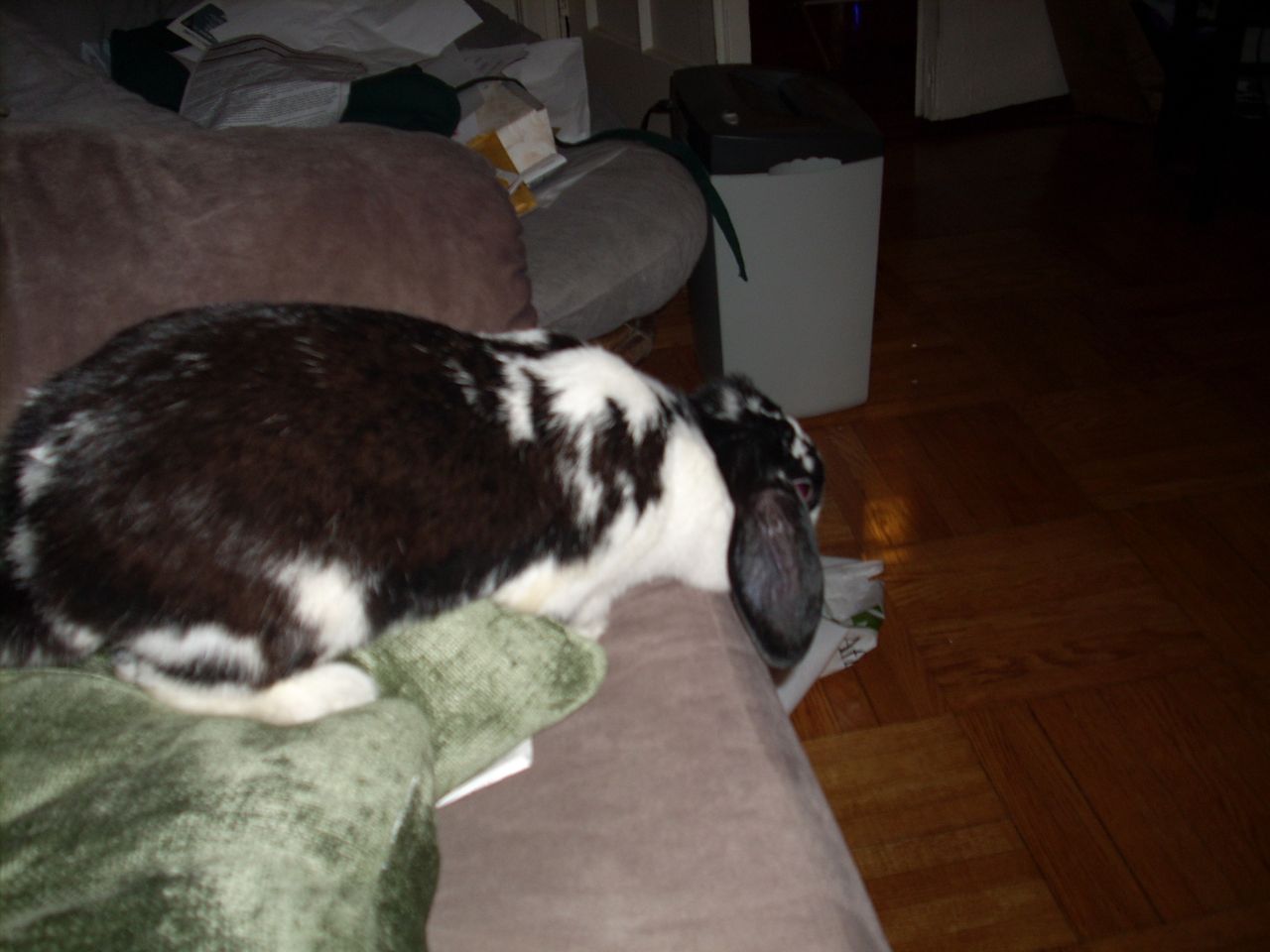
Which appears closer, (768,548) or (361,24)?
(768,548)

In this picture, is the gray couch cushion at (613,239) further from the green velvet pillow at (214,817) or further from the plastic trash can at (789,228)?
the green velvet pillow at (214,817)

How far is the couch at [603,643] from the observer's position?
26.6 inches

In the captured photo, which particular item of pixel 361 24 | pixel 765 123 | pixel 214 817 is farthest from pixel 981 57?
pixel 214 817

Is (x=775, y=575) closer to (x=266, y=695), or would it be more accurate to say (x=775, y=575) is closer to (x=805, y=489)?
(x=805, y=489)

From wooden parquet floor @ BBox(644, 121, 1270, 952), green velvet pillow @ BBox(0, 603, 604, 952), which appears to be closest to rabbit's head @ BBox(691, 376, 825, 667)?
green velvet pillow @ BBox(0, 603, 604, 952)

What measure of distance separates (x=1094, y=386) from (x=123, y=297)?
1859 mm

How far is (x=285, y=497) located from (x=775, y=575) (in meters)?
0.48

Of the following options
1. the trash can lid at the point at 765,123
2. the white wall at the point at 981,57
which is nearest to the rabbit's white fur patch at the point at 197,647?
the trash can lid at the point at 765,123

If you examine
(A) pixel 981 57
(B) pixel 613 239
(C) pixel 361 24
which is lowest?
(A) pixel 981 57

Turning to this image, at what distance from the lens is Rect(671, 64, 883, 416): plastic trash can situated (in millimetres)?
1678

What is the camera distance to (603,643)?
927 mm

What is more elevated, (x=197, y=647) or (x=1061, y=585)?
(x=197, y=647)

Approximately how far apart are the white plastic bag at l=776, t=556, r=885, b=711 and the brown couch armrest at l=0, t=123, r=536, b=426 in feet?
2.27

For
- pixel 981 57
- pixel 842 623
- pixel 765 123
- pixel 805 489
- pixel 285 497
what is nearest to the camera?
pixel 285 497
